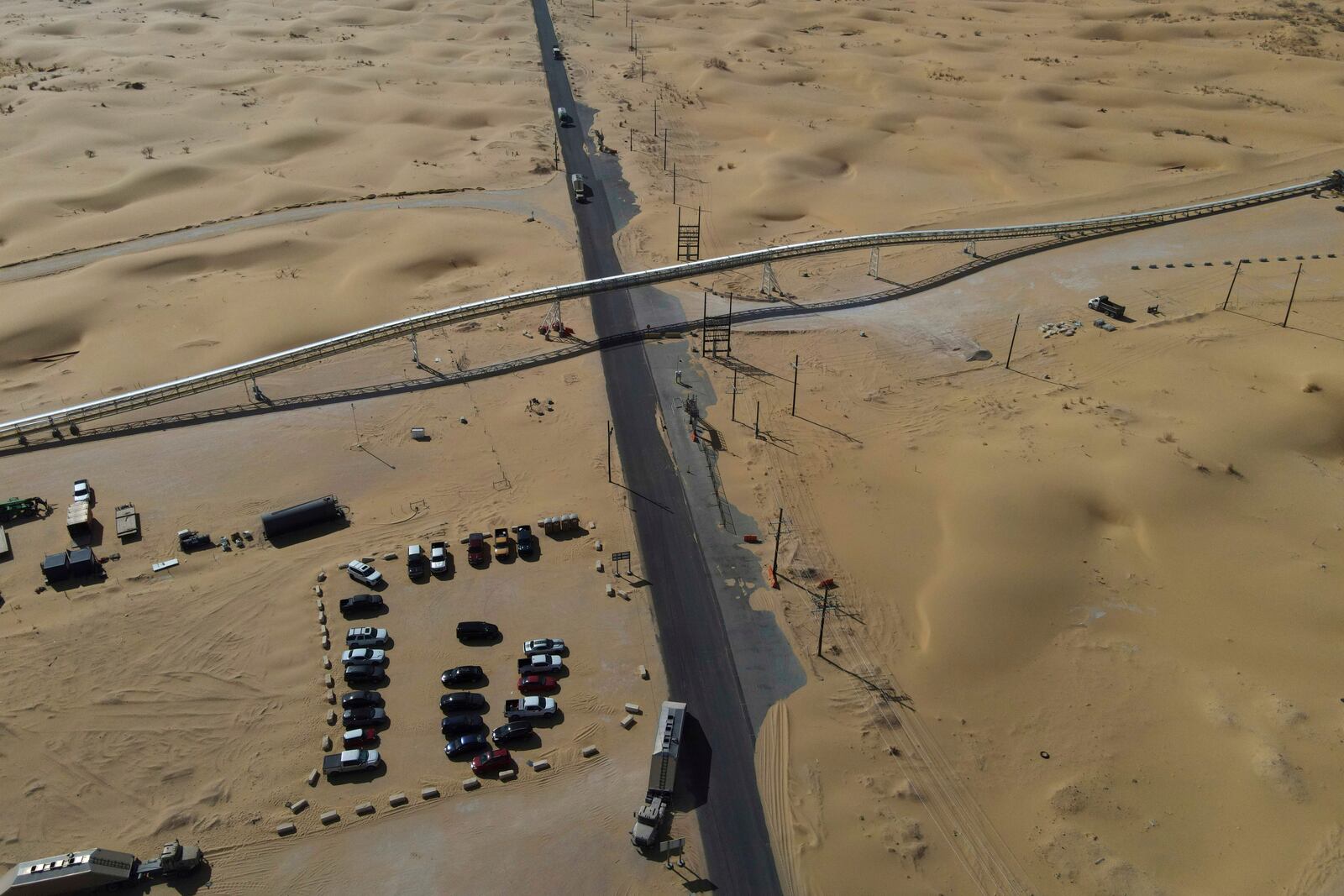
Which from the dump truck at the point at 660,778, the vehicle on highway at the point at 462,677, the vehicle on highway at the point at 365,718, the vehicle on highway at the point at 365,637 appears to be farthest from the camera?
the vehicle on highway at the point at 365,637

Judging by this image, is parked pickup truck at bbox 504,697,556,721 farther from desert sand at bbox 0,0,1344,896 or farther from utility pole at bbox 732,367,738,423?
utility pole at bbox 732,367,738,423

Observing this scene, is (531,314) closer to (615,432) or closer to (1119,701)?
(615,432)

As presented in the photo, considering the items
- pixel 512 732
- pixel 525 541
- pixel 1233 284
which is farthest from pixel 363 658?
pixel 1233 284

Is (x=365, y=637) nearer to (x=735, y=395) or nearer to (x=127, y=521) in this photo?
(x=127, y=521)

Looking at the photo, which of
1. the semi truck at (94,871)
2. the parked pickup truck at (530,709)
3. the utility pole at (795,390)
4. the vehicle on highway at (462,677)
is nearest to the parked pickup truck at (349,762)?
the vehicle on highway at (462,677)

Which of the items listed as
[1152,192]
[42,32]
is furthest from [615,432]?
[42,32]

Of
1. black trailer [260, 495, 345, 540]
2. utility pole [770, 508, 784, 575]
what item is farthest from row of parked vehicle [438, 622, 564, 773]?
black trailer [260, 495, 345, 540]

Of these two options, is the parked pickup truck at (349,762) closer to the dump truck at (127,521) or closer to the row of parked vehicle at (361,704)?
the row of parked vehicle at (361,704)
